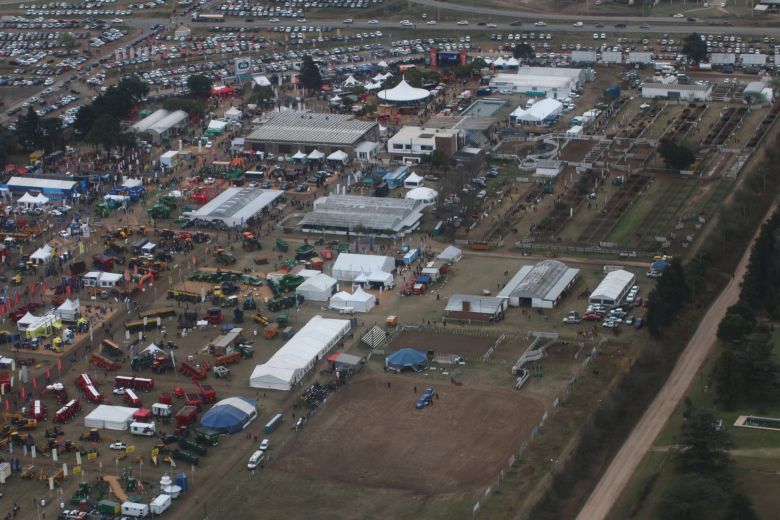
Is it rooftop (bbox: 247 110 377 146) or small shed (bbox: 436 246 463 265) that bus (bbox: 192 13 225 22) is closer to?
rooftop (bbox: 247 110 377 146)

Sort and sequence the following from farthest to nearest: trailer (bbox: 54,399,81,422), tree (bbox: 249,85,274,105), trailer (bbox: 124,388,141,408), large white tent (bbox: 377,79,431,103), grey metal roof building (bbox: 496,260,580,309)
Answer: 1. tree (bbox: 249,85,274,105)
2. large white tent (bbox: 377,79,431,103)
3. grey metal roof building (bbox: 496,260,580,309)
4. trailer (bbox: 124,388,141,408)
5. trailer (bbox: 54,399,81,422)

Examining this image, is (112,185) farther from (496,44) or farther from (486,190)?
(496,44)

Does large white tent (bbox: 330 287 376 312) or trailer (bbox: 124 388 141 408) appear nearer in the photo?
trailer (bbox: 124 388 141 408)

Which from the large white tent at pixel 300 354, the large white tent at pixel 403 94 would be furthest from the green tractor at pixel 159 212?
the large white tent at pixel 403 94

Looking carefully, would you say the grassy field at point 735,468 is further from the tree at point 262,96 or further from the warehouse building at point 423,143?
the tree at point 262,96

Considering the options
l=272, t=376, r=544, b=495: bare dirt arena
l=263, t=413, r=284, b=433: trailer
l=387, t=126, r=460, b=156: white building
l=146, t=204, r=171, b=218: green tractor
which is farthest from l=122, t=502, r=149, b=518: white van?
l=387, t=126, r=460, b=156: white building
